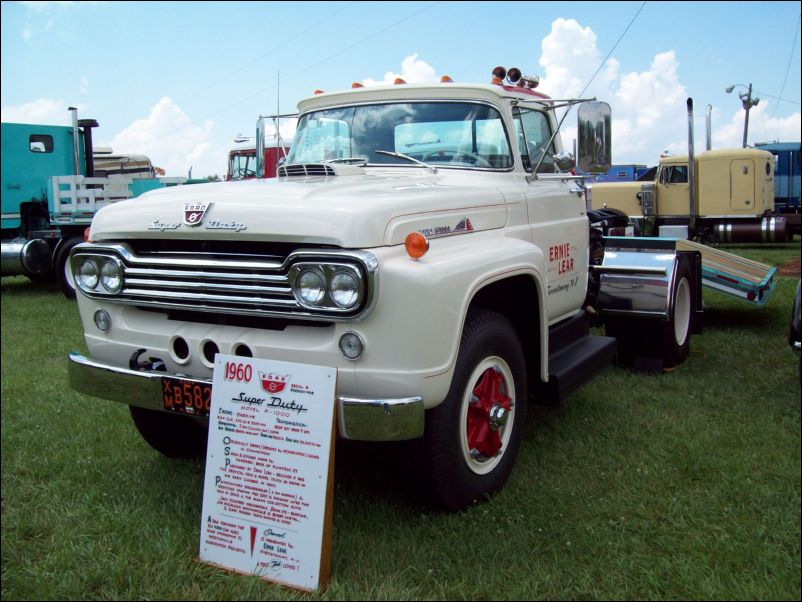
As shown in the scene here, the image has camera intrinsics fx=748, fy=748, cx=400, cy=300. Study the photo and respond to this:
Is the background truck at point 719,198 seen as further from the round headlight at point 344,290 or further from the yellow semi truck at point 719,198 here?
the round headlight at point 344,290

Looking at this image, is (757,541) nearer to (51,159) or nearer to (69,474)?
(69,474)

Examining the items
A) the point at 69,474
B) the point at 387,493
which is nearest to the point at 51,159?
the point at 69,474

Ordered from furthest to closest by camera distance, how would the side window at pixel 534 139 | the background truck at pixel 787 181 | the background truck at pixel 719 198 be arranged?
the background truck at pixel 787 181
the background truck at pixel 719 198
the side window at pixel 534 139

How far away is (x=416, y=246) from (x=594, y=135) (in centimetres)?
192

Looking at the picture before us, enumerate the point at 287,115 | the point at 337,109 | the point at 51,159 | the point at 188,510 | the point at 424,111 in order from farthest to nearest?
1. the point at 51,159
2. the point at 287,115
3. the point at 337,109
4. the point at 424,111
5. the point at 188,510

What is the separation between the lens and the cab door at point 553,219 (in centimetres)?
441

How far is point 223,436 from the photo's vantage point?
9.96 ft

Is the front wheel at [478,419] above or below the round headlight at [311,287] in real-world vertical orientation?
below

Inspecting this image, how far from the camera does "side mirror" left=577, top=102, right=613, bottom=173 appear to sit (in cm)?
433

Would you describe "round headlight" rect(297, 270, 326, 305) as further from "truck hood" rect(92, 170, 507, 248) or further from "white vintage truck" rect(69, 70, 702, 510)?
"truck hood" rect(92, 170, 507, 248)

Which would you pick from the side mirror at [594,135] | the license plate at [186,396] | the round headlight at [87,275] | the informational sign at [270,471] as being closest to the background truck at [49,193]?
the round headlight at [87,275]

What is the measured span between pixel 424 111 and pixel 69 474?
2843mm

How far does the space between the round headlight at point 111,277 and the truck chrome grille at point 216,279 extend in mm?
28

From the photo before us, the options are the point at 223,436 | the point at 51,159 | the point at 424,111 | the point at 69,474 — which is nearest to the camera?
the point at 223,436
